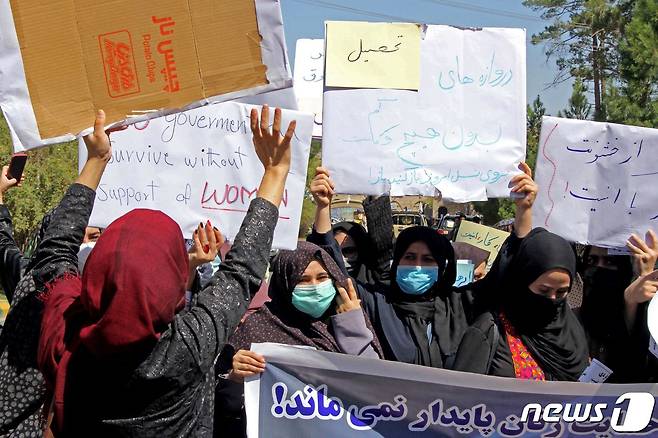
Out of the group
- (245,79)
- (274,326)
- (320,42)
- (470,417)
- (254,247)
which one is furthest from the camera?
(320,42)

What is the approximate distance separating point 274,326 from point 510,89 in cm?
145

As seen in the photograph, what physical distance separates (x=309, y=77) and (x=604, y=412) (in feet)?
8.38

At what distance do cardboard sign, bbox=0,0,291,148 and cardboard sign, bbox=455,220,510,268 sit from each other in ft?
16.3

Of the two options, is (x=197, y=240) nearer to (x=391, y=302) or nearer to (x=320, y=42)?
(x=391, y=302)

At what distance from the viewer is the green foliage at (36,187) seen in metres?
13.7

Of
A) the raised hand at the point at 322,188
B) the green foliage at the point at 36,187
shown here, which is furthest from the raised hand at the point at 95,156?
the green foliage at the point at 36,187

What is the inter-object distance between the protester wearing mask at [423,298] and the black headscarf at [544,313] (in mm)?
173

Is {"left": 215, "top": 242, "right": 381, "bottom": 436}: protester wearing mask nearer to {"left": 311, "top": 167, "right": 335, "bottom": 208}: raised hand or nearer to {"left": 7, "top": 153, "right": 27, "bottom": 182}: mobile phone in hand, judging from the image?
{"left": 311, "top": 167, "right": 335, "bottom": 208}: raised hand

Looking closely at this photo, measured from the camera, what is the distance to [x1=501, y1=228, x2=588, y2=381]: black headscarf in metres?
3.10

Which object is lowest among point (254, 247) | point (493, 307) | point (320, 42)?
point (493, 307)

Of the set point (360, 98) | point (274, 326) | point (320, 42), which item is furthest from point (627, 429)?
point (320, 42)

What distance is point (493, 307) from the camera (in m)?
3.26

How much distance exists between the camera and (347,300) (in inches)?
121

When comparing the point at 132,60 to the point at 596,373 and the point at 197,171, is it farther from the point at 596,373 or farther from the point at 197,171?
the point at 596,373
